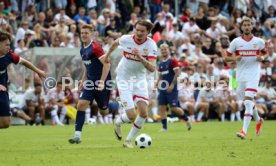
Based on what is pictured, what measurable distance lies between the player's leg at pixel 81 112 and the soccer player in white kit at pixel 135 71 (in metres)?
0.94

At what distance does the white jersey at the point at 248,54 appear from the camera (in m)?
18.1

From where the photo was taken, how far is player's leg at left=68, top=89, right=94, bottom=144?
50.8ft

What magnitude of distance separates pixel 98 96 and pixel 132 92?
1.48 meters

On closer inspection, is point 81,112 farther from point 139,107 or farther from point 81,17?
point 81,17

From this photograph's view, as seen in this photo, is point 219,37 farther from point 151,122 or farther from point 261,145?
point 261,145

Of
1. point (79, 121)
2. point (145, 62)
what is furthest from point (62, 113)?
point (145, 62)

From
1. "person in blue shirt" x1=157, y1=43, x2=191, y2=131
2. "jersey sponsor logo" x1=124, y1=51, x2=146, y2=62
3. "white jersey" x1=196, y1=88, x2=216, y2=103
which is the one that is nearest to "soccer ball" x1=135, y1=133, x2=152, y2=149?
"jersey sponsor logo" x1=124, y1=51, x2=146, y2=62

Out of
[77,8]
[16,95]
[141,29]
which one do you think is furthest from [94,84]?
[77,8]

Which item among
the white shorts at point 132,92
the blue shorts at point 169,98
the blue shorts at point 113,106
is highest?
the white shorts at point 132,92

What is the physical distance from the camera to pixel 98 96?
54.0 feet

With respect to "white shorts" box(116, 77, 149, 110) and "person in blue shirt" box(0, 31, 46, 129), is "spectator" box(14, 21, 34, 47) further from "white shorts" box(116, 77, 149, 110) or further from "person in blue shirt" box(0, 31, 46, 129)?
"person in blue shirt" box(0, 31, 46, 129)

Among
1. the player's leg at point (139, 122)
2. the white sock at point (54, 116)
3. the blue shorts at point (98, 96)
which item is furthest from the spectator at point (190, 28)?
the player's leg at point (139, 122)

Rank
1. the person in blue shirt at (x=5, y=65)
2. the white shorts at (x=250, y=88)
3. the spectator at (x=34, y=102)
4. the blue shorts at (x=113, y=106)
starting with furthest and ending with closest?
the blue shorts at (x=113, y=106), the spectator at (x=34, y=102), the white shorts at (x=250, y=88), the person in blue shirt at (x=5, y=65)

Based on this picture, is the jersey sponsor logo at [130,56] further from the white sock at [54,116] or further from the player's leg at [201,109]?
the player's leg at [201,109]
